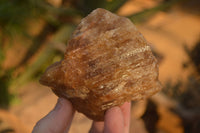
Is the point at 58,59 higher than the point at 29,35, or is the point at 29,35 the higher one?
the point at 29,35

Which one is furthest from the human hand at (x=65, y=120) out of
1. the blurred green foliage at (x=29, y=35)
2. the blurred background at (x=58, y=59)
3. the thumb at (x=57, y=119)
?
the blurred green foliage at (x=29, y=35)

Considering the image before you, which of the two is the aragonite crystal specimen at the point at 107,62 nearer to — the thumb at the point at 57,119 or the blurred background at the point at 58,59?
the thumb at the point at 57,119

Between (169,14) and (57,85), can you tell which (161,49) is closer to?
(169,14)

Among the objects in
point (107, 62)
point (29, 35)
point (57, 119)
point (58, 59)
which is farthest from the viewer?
point (29, 35)

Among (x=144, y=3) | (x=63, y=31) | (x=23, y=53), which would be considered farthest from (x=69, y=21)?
(x=144, y=3)

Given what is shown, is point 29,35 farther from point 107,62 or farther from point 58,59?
point 107,62

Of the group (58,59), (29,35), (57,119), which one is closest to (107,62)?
(57,119)
